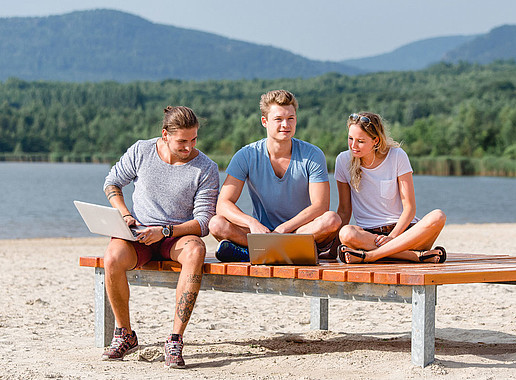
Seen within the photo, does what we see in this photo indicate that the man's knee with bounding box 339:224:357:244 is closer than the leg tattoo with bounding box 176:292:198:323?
No

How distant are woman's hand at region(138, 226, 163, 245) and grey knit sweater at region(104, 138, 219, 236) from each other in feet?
0.62

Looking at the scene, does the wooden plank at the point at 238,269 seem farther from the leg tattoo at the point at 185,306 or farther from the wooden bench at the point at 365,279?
the leg tattoo at the point at 185,306

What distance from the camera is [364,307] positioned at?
6664 millimetres

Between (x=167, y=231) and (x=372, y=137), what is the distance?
1374mm

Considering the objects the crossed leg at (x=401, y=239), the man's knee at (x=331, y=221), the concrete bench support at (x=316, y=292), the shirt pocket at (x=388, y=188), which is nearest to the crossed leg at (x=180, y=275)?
the concrete bench support at (x=316, y=292)

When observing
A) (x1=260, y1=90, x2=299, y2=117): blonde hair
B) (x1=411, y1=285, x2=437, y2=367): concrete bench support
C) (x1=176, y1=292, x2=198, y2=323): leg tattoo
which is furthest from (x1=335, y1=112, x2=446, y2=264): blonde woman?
(x1=176, y1=292, x2=198, y2=323): leg tattoo

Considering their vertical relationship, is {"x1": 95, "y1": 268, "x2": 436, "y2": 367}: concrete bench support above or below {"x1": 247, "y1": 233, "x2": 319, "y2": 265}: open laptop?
below

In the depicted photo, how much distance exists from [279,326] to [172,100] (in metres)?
128

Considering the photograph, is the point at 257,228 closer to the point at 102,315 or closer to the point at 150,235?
the point at 150,235

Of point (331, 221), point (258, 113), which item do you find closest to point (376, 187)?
point (331, 221)

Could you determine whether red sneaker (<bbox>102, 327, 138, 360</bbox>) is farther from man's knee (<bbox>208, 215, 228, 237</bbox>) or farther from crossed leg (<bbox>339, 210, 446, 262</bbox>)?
crossed leg (<bbox>339, 210, 446, 262</bbox>)

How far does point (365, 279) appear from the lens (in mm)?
3869

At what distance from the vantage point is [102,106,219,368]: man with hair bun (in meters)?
4.30

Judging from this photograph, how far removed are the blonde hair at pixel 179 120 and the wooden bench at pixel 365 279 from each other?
81 centimetres
